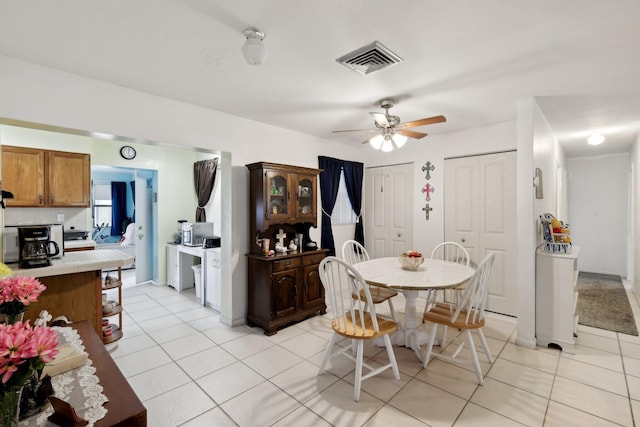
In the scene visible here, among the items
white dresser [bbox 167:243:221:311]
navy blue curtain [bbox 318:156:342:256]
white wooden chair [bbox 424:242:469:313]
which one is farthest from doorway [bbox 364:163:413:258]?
white dresser [bbox 167:243:221:311]

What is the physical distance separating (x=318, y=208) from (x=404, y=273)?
76.5 inches

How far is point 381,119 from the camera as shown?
268cm

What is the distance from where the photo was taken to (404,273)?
9.13ft

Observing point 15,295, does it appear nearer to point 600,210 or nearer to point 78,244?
point 78,244

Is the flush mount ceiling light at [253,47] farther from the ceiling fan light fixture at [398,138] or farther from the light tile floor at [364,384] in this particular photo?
the light tile floor at [364,384]

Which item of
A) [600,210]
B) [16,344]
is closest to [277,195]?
[16,344]

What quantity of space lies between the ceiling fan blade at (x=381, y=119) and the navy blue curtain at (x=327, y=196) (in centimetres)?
171

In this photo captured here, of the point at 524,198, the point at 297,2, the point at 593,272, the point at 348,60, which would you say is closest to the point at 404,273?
the point at 524,198

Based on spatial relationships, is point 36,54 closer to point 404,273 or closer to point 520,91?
point 404,273

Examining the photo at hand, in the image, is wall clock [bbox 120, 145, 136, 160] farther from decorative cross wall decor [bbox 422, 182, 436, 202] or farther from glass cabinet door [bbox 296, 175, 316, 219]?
decorative cross wall decor [bbox 422, 182, 436, 202]

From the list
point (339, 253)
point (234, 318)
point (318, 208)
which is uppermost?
point (318, 208)

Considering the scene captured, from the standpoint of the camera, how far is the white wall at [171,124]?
7.21 ft

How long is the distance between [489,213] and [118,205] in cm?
841

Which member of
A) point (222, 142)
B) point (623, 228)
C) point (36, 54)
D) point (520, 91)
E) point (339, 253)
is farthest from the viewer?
point (623, 228)
